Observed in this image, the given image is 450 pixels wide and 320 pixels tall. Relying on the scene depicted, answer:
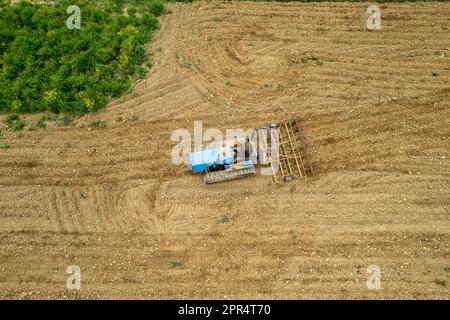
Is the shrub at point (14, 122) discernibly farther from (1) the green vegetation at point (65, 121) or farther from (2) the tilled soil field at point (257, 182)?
(1) the green vegetation at point (65, 121)

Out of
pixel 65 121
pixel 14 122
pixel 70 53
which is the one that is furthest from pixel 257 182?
pixel 70 53

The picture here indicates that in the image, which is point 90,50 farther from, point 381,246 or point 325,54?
point 381,246

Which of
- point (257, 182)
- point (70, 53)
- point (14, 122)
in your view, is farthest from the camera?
point (70, 53)

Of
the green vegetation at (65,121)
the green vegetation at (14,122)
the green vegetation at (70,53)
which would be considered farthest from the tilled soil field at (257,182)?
the green vegetation at (70,53)

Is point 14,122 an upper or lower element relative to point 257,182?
upper

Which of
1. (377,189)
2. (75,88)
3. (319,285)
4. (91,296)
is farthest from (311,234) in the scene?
(75,88)

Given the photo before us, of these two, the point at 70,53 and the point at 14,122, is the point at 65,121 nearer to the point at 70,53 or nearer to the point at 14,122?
the point at 14,122

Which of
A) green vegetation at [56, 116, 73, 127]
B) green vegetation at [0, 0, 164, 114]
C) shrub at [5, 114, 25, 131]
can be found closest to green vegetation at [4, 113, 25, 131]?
shrub at [5, 114, 25, 131]
